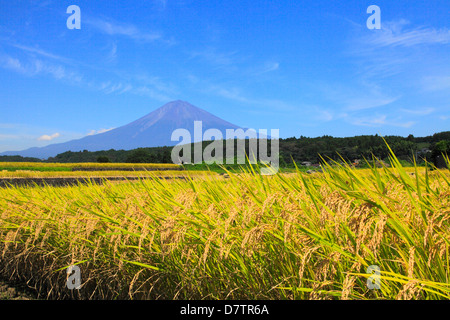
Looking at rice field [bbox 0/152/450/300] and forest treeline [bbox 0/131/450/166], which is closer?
rice field [bbox 0/152/450/300]

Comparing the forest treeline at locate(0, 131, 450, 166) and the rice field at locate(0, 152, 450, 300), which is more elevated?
the forest treeline at locate(0, 131, 450, 166)

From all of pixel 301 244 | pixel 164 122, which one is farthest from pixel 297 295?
pixel 164 122

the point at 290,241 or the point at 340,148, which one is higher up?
the point at 340,148

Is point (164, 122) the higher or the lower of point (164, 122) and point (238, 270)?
the higher

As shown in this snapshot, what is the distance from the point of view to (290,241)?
2.23m

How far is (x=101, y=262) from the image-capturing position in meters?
3.42

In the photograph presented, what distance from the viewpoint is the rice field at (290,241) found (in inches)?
71.1

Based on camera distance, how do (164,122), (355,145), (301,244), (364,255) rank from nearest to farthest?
(364,255)
(301,244)
(355,145)
(164,122)

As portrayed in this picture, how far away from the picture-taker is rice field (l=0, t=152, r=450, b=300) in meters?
1.80

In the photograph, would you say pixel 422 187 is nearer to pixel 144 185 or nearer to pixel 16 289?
pixel 144 185

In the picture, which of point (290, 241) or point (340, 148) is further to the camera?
point (340, 148)

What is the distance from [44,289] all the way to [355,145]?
33007 millimetres

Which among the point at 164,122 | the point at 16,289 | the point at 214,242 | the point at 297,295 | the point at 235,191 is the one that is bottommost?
the point at 16,289

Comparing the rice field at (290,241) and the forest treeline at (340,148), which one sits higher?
the forest treeline at (340,148)
